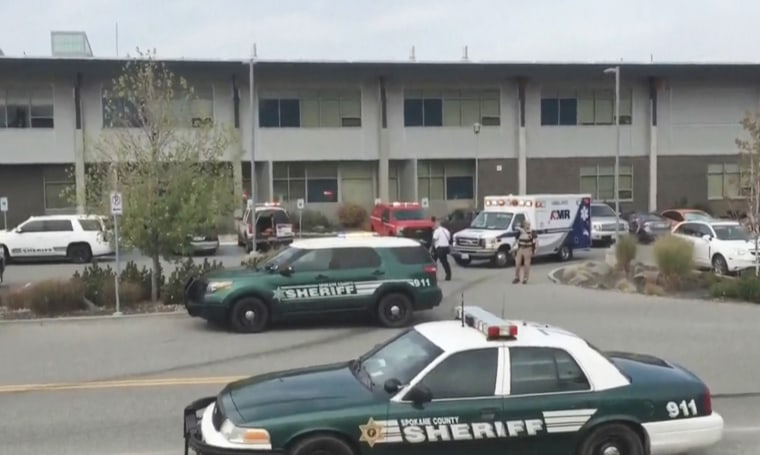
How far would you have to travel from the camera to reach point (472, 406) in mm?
6992

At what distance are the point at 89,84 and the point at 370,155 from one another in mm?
15597

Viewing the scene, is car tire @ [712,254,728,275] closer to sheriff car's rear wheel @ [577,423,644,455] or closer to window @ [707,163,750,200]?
sheriff car's rear wheel @ [577,423,644,455]

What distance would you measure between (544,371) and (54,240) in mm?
26182

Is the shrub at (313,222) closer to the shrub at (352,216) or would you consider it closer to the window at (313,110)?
the shrub at (352,216)

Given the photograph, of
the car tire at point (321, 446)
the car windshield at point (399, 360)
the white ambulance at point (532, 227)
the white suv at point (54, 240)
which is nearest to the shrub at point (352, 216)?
the white ambulance at point (532, 227)

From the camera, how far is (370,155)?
4944cm

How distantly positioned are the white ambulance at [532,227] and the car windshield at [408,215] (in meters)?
5.60

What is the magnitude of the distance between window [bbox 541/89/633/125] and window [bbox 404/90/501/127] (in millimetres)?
3091

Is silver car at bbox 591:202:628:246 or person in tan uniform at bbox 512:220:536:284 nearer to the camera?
person in tan uniform at bbox 512:220:536:284

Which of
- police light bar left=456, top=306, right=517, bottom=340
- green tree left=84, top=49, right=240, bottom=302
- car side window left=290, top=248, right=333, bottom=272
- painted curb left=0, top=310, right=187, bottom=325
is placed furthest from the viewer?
green tree left=84, top=49, right=240, bottom=302

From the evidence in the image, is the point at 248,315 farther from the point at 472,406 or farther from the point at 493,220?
the point at 493,220

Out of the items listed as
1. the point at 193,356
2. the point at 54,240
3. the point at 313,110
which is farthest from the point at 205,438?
the point at 313,110

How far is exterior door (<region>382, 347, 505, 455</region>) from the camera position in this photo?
6.84 metres

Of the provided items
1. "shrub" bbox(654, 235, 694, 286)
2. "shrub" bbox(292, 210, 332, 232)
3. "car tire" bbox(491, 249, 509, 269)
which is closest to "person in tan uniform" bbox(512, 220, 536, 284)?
"shrub" bbox(654, 235, 694, 286)
